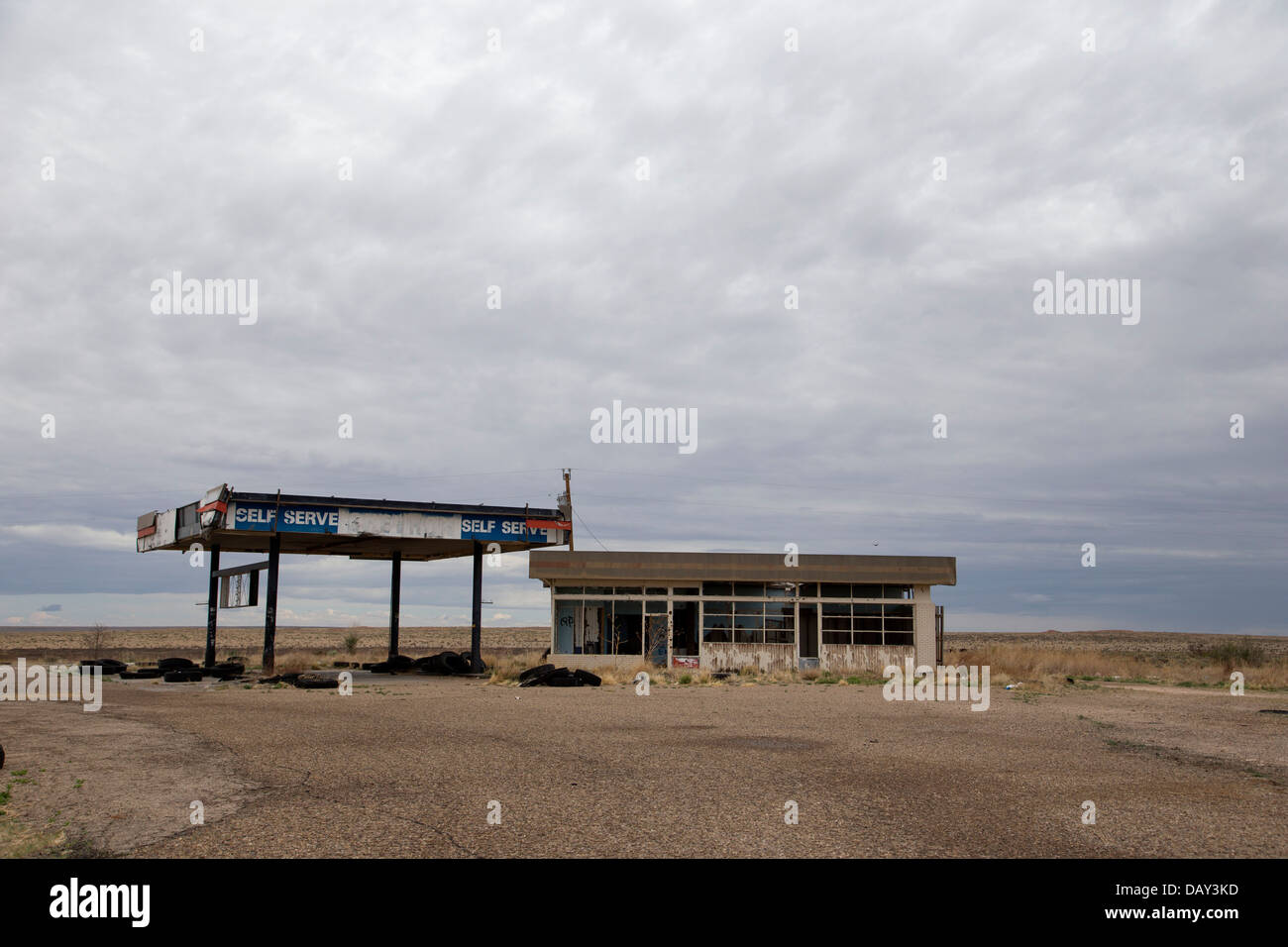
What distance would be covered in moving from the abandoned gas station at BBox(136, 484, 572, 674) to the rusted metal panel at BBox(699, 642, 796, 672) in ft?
22.7

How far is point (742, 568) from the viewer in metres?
37.3

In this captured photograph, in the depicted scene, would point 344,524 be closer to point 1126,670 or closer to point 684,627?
point 684,627

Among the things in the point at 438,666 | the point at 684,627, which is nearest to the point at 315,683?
the point at 438,666

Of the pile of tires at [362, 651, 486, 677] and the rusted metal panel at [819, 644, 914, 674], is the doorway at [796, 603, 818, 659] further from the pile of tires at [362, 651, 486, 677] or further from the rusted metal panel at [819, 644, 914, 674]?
the pile of tires at [362, 651, 486, 677]

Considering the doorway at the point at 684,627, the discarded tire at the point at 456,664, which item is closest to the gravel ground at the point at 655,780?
the discarded tire at the point at 456,664

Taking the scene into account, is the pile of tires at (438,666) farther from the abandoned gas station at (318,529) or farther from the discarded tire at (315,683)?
the discarded tire at (315,683)

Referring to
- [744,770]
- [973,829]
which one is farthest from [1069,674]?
[973,829]

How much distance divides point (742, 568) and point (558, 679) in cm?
1049

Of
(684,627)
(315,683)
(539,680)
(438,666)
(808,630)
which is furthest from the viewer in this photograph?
Result: (808,630)

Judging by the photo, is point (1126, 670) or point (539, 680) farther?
point (1126, 670)

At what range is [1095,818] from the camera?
909cm

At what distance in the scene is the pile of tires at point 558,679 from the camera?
1142 inches

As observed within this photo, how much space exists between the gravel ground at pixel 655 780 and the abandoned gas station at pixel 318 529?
11958mm

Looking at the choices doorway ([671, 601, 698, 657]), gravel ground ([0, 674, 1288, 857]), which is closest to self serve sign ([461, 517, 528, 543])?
doorway ([671, 601, 698, 657])
